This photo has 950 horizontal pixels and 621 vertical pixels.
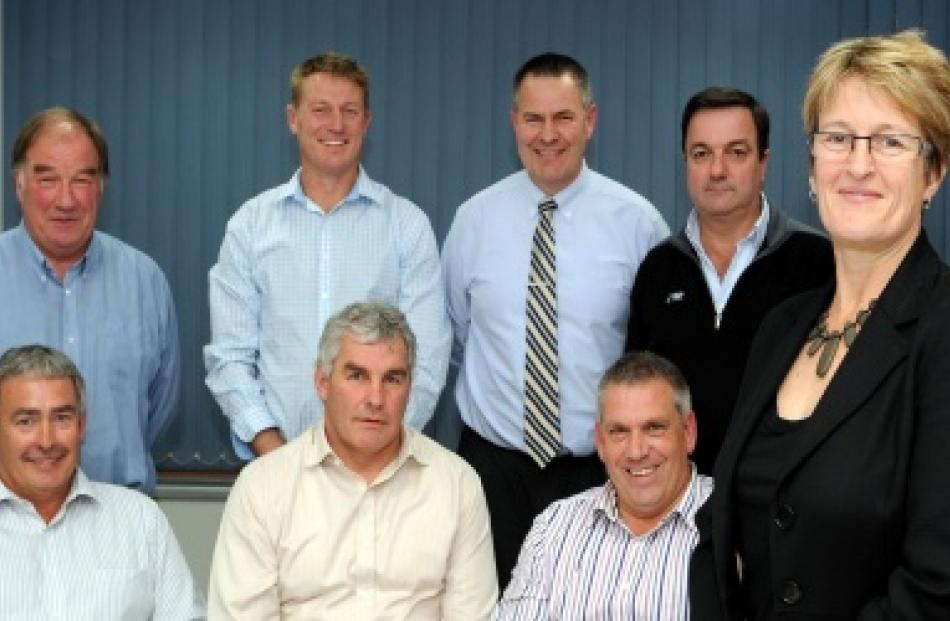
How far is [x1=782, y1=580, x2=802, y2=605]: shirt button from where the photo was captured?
1.84 meters

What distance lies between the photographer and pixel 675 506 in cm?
318

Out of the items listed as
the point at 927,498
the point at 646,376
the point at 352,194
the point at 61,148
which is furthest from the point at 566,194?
the point at 927,498

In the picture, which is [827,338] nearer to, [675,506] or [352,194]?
[675,506]

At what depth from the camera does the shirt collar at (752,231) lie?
12.0 feet

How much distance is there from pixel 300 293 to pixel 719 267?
3.37 ft

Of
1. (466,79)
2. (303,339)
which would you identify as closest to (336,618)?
(303,339)

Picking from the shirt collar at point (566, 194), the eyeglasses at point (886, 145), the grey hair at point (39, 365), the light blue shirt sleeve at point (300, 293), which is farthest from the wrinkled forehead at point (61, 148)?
the eyeglasses at point (886, 145)

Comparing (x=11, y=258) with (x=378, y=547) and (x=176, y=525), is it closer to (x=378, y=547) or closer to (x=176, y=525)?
(x=378, y=547)

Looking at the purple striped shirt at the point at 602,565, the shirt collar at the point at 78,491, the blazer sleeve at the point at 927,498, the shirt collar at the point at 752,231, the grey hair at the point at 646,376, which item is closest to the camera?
the blazer sleeve at the point at 927,498

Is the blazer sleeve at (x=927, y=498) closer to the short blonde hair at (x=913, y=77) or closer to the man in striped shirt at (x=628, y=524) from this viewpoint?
the short blonde hair at (x=913, y=77)

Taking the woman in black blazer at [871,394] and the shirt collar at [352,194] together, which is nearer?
the woman in black blazer at [871,394]

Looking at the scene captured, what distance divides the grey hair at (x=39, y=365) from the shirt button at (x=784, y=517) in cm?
196

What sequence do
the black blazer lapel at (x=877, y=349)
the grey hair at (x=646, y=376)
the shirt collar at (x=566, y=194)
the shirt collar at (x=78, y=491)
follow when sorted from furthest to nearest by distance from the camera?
the shirt collar at (x=566, y=194)
the shirt collar at (x=78, y=491)
the grey hair at (x=646, y=376)
the black blazer lapel at (x=877, y=349)

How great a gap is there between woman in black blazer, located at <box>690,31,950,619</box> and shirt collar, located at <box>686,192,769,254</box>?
1725 mm
